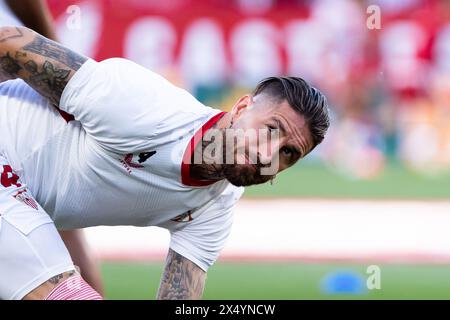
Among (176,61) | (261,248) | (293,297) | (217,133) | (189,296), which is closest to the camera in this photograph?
(217,133)

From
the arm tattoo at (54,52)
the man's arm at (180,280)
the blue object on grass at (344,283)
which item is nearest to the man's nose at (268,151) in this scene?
the man's arm at (180,280)

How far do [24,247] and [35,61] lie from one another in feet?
2.72

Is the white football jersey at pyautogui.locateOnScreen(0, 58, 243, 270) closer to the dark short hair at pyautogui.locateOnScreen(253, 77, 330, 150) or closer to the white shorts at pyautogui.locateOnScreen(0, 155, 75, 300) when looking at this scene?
the white shorts at pyautogui.locateOnScreen(0, 155, 75, 300)

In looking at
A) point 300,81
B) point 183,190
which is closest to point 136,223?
point 183,190

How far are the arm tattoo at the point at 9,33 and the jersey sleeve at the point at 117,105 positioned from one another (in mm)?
326

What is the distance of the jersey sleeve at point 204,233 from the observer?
15.5 feet

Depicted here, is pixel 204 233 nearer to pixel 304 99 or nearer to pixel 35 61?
pixel 304 99

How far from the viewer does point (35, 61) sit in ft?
13.7

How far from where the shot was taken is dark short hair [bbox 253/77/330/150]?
4.43 metres

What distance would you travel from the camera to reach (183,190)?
4.46m

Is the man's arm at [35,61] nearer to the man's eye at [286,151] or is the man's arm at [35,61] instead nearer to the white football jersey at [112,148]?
the white football jersey at [112,148]
